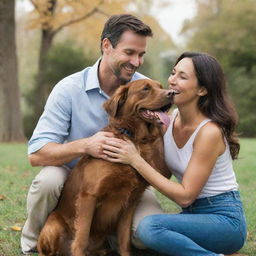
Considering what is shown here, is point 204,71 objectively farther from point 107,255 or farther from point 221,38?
point 221,38

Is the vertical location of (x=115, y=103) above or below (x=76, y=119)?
above

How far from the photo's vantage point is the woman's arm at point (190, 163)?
12.4 ft

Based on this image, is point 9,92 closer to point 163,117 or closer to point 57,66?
point 57,66

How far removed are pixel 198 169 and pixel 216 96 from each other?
66 centimetres

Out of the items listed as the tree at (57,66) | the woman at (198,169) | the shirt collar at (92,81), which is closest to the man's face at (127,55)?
the shirt collar at (92,81)

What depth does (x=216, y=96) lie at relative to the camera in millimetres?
3994

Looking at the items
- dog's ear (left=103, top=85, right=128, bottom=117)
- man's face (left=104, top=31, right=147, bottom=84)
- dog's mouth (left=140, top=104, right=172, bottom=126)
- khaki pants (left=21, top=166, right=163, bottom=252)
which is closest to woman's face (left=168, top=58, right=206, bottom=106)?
dog's mouth (left=140, top=104, right=172, bottom=126)

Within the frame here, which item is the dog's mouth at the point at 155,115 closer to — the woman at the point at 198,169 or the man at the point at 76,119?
the woman at the point at 198,169

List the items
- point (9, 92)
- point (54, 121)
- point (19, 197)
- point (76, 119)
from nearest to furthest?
point (54, 121) < point (76, 119) < point (19, 197) < point (9, 92)

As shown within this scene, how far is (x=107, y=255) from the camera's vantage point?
4.32 meters

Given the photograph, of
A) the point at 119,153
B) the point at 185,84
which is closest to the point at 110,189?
the point at 119,153

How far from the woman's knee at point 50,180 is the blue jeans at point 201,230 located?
783 millimetres

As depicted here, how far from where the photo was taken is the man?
13.4 ft

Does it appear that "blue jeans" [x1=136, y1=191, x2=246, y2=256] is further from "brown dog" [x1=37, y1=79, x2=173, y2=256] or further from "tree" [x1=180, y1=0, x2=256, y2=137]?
"tree" [x1=180, y1=0, x2=256, y2=137]
